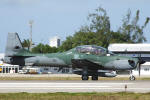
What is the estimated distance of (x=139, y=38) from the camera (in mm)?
109000

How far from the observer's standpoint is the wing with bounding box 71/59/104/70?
35.5 m

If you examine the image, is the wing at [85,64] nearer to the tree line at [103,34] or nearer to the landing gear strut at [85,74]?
the landing gear strut at [85,74]

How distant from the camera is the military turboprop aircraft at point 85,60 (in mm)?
35469

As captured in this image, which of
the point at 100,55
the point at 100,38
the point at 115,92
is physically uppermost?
the point at 100,38

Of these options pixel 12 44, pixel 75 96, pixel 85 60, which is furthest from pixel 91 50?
pixel 75 96

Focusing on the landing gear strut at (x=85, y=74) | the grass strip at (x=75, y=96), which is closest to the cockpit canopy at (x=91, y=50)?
the landing gear strut at (x=85, y=74)

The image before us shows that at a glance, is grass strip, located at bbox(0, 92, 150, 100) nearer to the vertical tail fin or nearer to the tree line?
the vertical tail fin

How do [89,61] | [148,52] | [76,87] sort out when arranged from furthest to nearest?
[148,52] → [89,61] → [76,87]

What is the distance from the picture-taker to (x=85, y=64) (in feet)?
118

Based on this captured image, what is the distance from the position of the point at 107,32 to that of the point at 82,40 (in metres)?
9.52

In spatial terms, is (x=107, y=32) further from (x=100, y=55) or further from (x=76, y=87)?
(x=76, y=87)

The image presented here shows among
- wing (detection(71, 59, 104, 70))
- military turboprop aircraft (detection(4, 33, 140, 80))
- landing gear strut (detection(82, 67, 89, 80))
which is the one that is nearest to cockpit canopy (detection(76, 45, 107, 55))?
military turboprop aircraft (detection(4, 33, 140, 80))

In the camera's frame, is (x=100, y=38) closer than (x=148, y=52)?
No

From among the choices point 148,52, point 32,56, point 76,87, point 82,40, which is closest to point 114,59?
point 32,56
